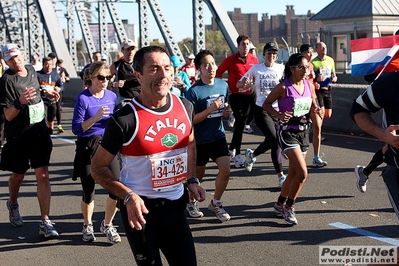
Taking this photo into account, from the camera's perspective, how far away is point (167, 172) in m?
4.20

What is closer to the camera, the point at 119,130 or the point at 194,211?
the point at 119,130

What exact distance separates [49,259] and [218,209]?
2.06m

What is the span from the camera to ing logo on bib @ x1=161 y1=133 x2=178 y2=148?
13.6 ft

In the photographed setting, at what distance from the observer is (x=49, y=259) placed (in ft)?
20.9

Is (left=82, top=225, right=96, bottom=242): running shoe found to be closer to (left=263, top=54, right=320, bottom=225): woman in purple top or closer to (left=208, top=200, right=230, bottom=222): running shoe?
(left=208, top=200, right=230, bottom=222): running shoe

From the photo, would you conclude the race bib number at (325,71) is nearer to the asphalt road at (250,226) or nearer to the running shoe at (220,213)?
the asphalt road at (250,226)

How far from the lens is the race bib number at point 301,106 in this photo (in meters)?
7.31

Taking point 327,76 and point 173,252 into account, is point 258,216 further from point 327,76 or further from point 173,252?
point 327,76

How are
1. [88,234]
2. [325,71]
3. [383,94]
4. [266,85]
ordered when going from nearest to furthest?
[383,94] < [88,234] < [266,85] < [325,71]

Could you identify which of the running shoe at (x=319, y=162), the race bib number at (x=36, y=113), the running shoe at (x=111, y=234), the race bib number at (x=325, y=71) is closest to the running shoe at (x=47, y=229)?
the running shoe at (x=111, y=234)

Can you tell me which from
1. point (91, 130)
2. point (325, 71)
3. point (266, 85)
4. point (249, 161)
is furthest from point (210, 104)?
point (325, 71)

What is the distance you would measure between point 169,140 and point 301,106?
11.4ft

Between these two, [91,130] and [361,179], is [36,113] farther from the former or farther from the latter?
[361,179]

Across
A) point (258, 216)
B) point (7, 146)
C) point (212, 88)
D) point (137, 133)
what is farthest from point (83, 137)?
point (137, 133)
